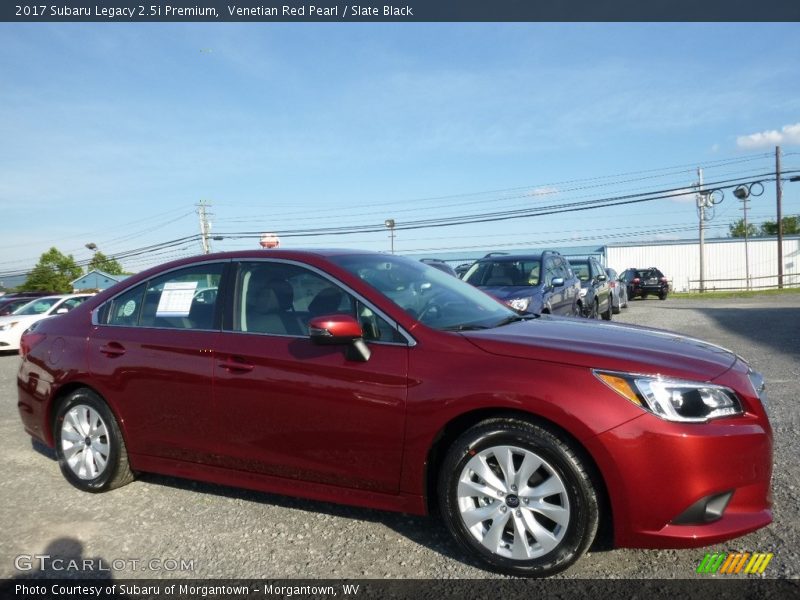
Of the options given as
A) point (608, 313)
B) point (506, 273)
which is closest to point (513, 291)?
point (506, 273)

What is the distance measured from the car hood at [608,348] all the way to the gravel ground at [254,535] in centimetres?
93

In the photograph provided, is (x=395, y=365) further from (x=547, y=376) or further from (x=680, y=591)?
(x=680, y=591)

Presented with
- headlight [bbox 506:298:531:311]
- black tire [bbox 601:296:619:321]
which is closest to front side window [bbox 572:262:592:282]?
black tire [bbox 601:296:619:321]

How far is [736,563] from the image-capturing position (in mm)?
3047

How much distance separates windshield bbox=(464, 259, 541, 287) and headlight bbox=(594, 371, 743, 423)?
770 centimetres

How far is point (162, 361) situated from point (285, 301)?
0.87 meters

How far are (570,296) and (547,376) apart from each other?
9075 mm

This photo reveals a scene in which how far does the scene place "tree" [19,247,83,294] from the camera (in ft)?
239

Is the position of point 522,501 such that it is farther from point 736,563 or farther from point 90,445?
point 90,445

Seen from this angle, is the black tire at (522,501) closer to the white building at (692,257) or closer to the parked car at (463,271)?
the parked car at (463,271)

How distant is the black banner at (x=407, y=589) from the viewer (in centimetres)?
280

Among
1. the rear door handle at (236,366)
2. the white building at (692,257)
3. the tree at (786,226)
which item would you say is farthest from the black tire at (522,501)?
the tree at (786,226)

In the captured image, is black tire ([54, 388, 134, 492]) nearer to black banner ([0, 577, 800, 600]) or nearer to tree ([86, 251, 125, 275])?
black banner ([0, 577, 800, 600])

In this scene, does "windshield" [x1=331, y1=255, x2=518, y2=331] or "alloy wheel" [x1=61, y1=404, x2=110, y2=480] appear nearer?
"windshield" [x1=331, y1=255, x2=518, y2=331]
